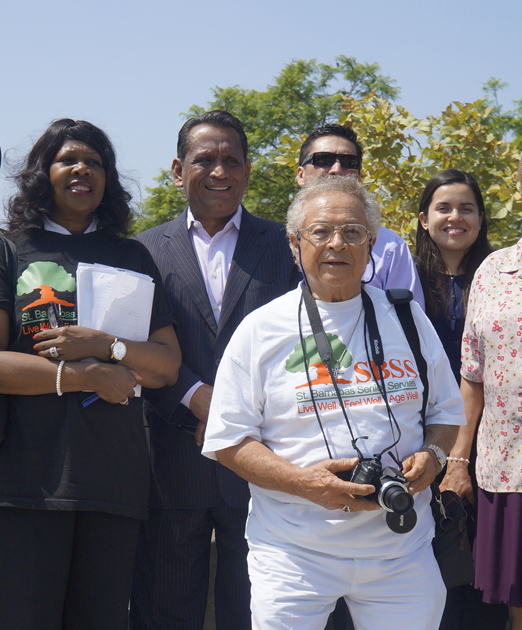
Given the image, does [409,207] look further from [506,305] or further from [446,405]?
[446,405]

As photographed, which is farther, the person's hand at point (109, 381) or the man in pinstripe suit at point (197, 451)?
the man in pinstripe suit at point (197, 451)

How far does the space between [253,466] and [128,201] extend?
1.64 meters

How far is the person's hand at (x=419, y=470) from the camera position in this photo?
7.86 feet

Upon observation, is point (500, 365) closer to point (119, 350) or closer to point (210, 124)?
point (119, 350)

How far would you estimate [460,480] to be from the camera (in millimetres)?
3529

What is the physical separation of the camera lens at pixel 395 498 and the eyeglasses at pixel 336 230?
38.3 inches

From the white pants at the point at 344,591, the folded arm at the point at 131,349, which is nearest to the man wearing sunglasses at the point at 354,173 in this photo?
the folded arm at the point at 131,349

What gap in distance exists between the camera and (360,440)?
7.89 ft

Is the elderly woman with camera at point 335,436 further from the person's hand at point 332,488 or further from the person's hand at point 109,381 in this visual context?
the person's hand at point 109,381

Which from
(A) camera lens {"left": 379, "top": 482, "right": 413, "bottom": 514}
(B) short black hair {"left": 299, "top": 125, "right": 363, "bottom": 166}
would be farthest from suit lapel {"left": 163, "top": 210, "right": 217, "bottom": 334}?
(A) camera lens {"left": 379, "top": 482, "right": 413, "bottom": 514}

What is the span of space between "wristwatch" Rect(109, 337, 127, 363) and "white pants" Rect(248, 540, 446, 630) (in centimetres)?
111

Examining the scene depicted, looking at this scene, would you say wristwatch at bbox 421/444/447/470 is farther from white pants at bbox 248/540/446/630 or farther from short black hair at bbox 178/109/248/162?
short black hair at bbox 178/109/248/162

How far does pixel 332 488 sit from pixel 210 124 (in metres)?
2.32

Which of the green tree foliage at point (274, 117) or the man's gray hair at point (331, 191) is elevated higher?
the green tree foliage at point (274, 117)
